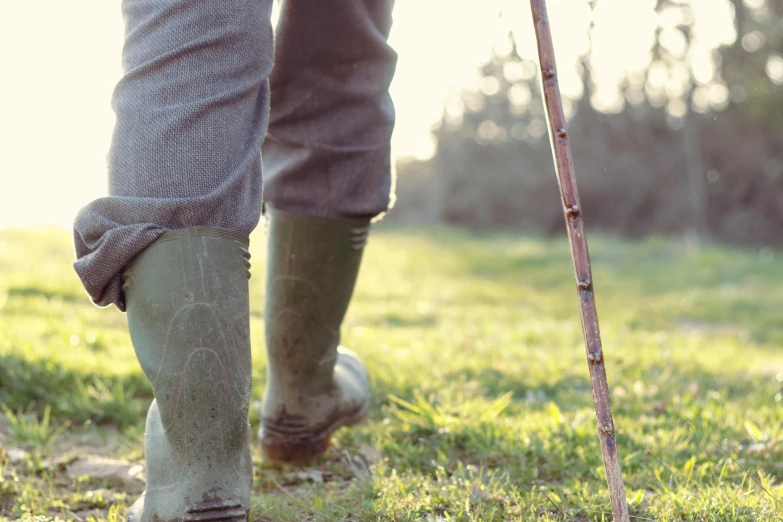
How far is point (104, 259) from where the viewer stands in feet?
3.92

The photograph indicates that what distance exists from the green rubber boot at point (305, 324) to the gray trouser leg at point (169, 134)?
0.45 metres

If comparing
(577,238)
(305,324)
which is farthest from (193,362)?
(577,238)

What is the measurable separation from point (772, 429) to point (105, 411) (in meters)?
1.87

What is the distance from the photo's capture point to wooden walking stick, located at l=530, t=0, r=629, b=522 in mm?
1164

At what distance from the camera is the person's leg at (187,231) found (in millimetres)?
1202

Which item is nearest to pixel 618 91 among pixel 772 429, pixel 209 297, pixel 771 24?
pixel 771 24

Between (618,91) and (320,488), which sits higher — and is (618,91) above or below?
above

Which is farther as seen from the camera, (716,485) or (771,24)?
(771,24)

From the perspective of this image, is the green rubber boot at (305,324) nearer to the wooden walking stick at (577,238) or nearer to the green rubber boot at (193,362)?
the green rubber boot at (193,362)

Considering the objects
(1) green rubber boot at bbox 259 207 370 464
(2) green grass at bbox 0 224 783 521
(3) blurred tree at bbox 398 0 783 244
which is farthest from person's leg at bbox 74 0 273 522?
(3) blurred tree at bbox 398 0 783 244

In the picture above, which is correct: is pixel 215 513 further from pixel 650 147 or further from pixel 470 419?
pixel 650 147

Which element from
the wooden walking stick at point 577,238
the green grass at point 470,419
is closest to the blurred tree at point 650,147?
the green grass at point 470,419

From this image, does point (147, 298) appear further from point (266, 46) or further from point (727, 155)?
point (727, 155)

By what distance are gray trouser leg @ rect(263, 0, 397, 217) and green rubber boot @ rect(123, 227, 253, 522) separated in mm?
427
